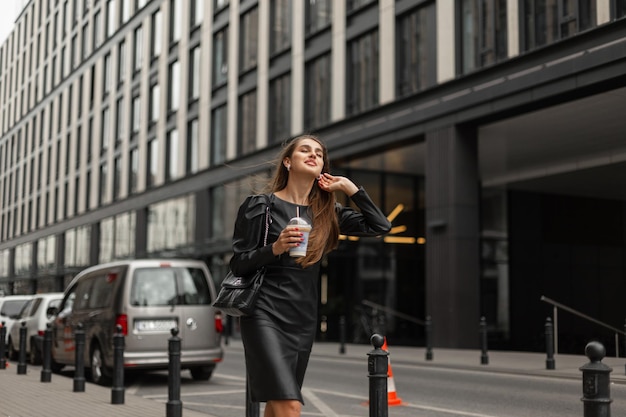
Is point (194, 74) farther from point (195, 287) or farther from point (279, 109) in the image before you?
point (195, 287)

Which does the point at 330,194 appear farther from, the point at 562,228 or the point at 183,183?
the point at 183,183

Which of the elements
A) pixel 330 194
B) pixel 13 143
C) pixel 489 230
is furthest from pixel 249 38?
pixel 13 143

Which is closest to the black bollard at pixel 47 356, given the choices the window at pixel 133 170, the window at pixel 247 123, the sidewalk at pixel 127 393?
the sidewalk at pixel 127 393

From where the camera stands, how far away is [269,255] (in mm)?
3764

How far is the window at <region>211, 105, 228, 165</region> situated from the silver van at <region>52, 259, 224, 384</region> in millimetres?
20810

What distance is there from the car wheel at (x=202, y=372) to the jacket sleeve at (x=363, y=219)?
8.43 metres

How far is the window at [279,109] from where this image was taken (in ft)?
94.0

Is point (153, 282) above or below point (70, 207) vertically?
below

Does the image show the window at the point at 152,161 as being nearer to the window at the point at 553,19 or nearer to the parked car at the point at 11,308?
the parked car at the point at 11,308

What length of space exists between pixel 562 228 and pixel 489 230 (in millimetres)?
2981

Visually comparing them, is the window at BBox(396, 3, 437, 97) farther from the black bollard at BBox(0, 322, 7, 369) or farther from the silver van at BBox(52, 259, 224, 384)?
the black bollard at BBox(0, 322, 7, 369)

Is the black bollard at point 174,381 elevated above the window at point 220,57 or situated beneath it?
situated beneath

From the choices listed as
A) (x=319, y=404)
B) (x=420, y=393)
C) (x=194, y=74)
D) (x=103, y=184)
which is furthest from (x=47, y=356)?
(x=103, y=184)

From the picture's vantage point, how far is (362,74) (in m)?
24.6
